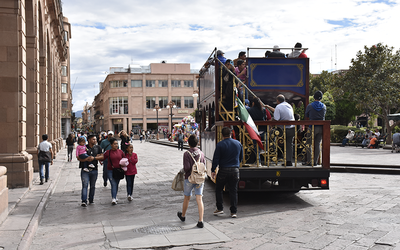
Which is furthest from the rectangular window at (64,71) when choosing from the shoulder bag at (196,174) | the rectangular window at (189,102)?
the shoulder bag at (196,174)

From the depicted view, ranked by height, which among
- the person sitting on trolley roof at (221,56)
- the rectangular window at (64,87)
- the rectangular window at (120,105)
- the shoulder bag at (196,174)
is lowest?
the shoulder bag at (196,174)

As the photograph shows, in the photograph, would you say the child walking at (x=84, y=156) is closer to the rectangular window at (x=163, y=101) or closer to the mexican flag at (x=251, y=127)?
the mexican flag at (x=251, y=127)

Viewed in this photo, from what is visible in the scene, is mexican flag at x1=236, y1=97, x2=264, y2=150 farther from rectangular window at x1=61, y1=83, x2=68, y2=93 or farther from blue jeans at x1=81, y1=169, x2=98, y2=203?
rectangular window at x1=61, y1=83, x2=68, y2=93

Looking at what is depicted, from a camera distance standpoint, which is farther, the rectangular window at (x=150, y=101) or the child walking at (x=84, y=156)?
the rectangular window at (x=150, y=101)

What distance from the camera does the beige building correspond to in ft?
263

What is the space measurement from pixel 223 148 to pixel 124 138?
23.3ft

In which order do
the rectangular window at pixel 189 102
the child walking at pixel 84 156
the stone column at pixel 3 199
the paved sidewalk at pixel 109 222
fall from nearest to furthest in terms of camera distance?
the paved sidewalk at pixel 109 222 → the stone column at pixel 3 199 → the child walking at pixel 84 156 → the rectangular window at pixel 189 102

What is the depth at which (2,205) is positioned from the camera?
7.07m

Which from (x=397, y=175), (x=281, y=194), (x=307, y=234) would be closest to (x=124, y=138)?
(x=281, y=194)

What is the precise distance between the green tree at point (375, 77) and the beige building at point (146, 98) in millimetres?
49916

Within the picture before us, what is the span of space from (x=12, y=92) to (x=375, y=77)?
92.7 feet

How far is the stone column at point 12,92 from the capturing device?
11.2 m

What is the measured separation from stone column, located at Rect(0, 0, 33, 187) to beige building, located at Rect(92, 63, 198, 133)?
67489 millimetres

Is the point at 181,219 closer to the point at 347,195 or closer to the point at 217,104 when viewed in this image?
the point at 217,104
